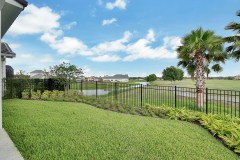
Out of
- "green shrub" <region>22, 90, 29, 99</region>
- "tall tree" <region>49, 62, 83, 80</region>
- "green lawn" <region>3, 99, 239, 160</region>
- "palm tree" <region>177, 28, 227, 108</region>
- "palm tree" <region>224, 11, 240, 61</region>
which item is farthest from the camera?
"tall tree" <region>49, 62, 83, 80</region>

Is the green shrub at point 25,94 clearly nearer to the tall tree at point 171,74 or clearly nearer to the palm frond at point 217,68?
the palm frond at point 217,68

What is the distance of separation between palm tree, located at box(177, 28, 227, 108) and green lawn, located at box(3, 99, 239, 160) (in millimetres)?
8907

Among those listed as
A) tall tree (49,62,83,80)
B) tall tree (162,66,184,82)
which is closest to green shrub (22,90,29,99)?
tall tree (49,62,83,80)

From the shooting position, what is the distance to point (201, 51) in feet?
51.5

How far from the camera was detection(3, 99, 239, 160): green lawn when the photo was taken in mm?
4590

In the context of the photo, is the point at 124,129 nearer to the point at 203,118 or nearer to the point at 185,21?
the point at 203,118

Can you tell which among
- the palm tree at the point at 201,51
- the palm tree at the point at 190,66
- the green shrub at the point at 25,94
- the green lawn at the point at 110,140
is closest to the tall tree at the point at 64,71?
the green shrub at the point at 25,94

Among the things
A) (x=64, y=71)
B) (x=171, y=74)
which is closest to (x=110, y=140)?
(x=64, y=71)

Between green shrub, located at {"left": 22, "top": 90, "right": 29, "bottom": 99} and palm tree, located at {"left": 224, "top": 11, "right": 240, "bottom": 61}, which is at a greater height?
palm tree, located at {"left": 224, "top": 11, "right": 240, "bottom": 61}

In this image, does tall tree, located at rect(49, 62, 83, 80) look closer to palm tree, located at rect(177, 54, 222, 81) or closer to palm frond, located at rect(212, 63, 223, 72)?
palm tree, located at rect(177, 54, 222, 81)

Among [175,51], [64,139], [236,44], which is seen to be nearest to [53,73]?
[175,51]

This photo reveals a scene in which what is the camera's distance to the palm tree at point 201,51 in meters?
15.1

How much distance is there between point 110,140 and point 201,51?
12206 mm

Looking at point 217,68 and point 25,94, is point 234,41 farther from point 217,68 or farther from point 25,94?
point 25,94
